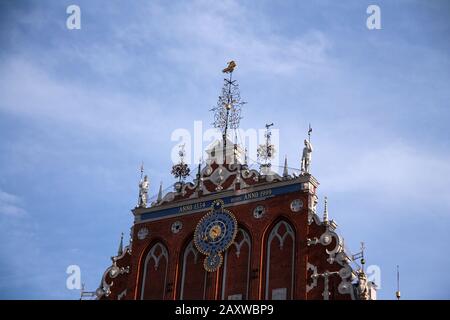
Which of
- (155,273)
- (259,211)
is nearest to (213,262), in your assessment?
(259,211)

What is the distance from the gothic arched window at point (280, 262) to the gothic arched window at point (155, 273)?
218 inches

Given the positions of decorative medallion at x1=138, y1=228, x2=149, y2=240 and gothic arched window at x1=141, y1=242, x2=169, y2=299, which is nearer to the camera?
gothic arched window at x1=141, y1=242, x2=169, y2=299

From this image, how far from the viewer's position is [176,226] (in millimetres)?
47562

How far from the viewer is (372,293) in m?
41.5

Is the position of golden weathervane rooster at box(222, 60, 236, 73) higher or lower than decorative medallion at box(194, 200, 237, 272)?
higher

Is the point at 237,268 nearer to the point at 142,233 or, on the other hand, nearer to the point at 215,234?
the point at 215,234

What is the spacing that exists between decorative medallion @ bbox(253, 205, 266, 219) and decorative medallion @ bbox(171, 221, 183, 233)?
4109 millimetres

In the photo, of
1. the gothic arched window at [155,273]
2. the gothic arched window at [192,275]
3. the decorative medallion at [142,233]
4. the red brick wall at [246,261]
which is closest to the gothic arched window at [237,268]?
the red brick wall at [246,261]

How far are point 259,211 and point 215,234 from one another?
2.40 m

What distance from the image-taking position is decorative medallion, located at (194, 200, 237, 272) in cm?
4544

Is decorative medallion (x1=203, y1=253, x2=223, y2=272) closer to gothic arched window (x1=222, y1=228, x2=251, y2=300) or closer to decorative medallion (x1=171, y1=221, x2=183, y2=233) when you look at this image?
gothic arched window (x1=222, y1=228, x2=251, y2=300)

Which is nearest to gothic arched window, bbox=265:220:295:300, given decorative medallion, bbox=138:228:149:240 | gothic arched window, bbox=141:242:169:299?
gothic arched window, bbox=141:242:169:299
